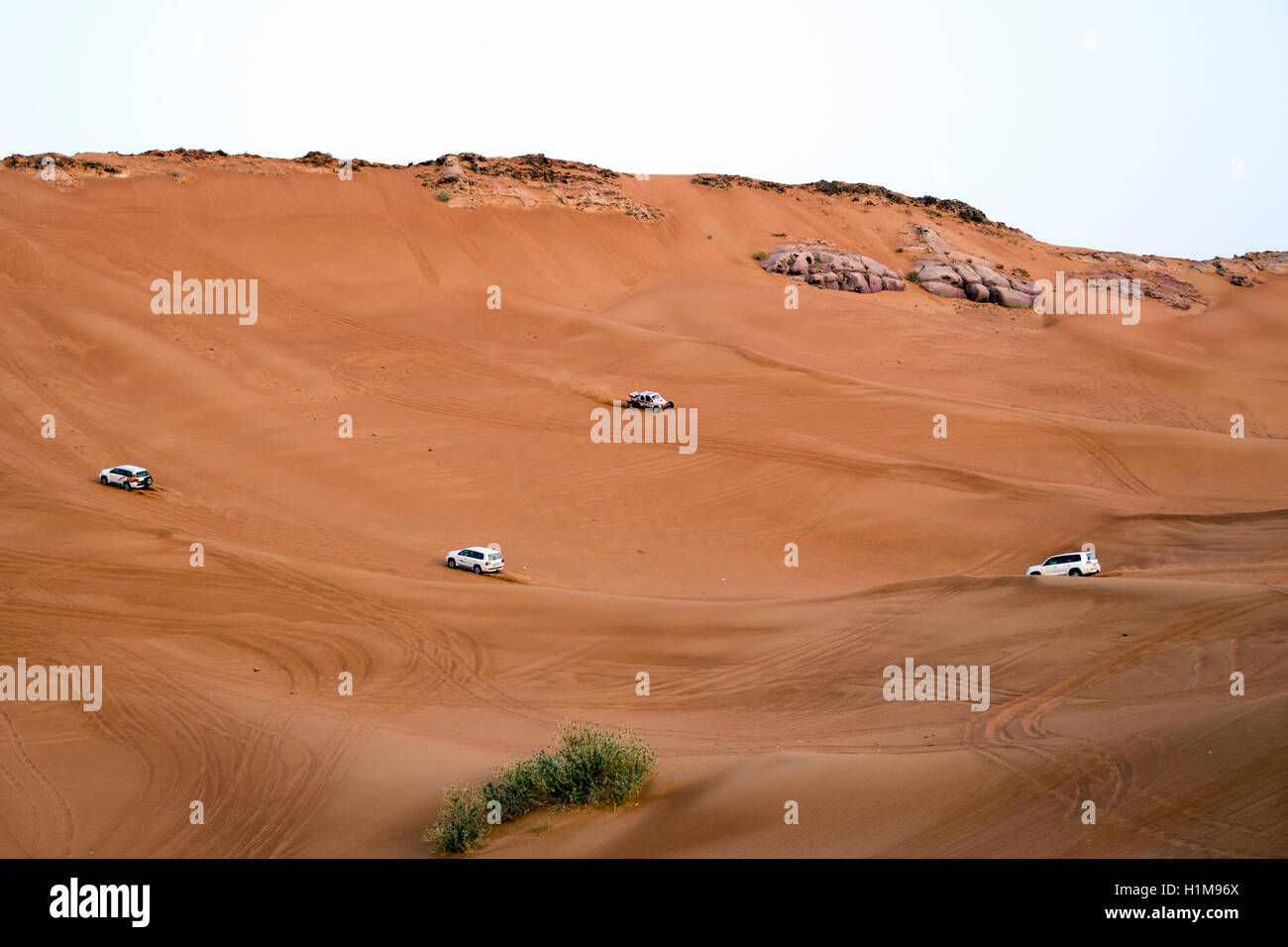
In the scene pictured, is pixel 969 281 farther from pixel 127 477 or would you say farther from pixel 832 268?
pixel 127 477

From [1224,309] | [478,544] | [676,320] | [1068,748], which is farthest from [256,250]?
[1224,309]

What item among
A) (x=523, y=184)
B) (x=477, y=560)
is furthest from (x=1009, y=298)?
(x=477, y=560)

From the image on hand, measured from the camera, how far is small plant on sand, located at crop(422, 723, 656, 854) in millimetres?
10844

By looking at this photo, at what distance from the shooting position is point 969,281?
57.7m

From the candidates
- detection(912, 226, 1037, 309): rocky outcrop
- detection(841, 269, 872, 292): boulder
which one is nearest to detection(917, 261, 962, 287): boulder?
Answer: detection(912, 226, 1037, 309): rocky outcrop

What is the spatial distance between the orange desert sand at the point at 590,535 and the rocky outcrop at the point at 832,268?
166 cm

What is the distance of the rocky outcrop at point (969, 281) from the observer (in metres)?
56.6

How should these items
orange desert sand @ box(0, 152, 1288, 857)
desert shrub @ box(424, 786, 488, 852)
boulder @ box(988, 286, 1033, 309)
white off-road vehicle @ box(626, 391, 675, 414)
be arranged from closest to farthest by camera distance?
desert shrub @ box(424, 786, 488, 852)
orange desert sand @ box(0, 152, 1288, 857)
white off-road vehicle @ box(626, 391, 675, 414)
boulder @ box(988, 286, 1033, 309)

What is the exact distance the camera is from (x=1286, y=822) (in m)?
7.79

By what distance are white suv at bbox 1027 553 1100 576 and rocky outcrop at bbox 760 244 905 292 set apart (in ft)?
116

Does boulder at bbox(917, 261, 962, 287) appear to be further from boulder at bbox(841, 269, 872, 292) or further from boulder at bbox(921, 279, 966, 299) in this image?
boulder at bbox(841, 269, 872, 292)

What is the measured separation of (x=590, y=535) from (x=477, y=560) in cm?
437

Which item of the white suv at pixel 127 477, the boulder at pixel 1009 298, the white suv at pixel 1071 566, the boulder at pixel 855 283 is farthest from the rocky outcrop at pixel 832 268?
the white suv at pixel 127 477

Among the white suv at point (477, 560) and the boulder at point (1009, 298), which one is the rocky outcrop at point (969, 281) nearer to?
the boulder at point (1009, 298)
